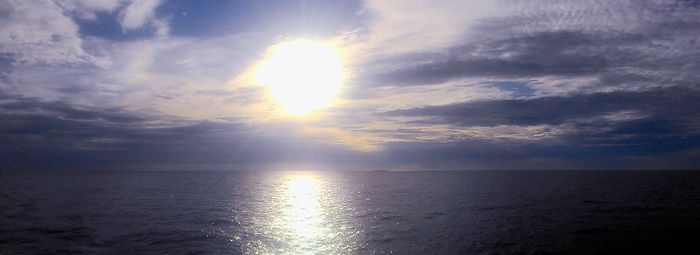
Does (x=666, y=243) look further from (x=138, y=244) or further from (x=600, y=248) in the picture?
(x=138, y=244)

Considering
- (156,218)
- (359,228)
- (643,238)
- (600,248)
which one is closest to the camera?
(600,248)

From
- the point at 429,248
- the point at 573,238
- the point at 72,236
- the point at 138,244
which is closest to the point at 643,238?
the point at 573,238

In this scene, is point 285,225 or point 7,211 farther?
point 7,211

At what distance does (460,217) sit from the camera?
4950 centimetres

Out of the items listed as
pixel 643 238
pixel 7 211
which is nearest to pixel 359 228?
pixel 643 238

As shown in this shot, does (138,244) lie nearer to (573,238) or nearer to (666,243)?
(573,238)

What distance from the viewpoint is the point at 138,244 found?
32.8 metres

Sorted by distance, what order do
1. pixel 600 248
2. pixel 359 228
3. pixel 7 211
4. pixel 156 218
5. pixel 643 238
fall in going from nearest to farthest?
pixel 600 248 → pixel 643 238 → pixel 359 228 → pixel 156 218 → pixel 7 211

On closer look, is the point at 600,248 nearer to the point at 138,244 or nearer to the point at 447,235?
the point at 447,235

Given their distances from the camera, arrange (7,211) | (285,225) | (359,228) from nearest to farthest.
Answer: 1. (359,228)
2. (285,225)
3. (7,211)

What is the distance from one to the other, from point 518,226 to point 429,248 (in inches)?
603

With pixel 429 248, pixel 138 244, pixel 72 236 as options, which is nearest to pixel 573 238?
pixel 429 248

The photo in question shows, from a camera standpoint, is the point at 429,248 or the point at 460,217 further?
the point at 460,217

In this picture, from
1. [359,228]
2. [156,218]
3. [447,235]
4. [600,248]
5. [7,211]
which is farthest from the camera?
[7,211]
